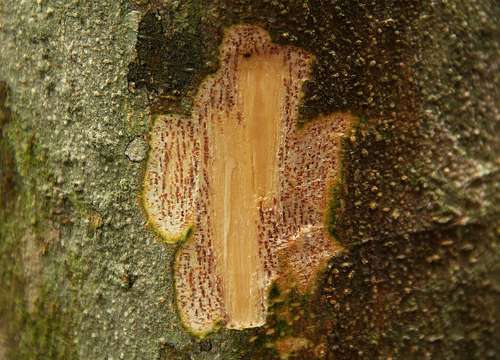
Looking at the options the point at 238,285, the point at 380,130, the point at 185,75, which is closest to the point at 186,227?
the point at 238,285

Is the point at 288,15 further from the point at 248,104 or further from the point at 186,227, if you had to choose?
the point at 186,227

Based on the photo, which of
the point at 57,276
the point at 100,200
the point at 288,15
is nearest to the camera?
the point at 288,15

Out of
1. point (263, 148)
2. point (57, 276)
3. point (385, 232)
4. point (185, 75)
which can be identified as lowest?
point (57, 276)
